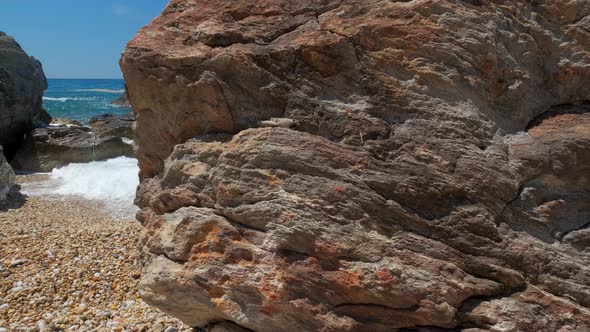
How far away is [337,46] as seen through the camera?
491cm

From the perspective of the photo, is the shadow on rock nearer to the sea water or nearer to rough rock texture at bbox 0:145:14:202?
rough rock texture at bbox 0:145:14:202

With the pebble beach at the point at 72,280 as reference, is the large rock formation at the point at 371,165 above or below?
above

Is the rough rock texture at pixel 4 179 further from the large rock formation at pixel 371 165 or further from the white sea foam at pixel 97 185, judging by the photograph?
the large rock formation at pixel 371 165

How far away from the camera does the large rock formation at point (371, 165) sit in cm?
411

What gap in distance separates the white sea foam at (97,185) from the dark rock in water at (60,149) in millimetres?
775

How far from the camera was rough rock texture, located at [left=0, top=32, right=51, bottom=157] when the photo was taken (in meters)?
20.4

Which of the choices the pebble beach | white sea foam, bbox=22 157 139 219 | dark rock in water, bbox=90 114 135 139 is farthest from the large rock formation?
dark rock in water, bbox=90 114 135 139

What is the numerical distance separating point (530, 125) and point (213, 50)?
378 centimetres

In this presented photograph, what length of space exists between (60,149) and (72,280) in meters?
15.7

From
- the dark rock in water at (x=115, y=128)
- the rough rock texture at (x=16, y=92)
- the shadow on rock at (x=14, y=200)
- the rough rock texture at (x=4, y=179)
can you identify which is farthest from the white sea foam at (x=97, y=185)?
the dark rock in water at (x=115, y=128)

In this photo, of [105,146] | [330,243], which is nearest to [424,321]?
[330,243]

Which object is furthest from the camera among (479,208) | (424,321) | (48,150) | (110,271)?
(48,150)

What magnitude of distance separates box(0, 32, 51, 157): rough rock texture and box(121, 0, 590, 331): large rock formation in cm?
1880

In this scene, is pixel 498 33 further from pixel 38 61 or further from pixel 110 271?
pixel 38 61
